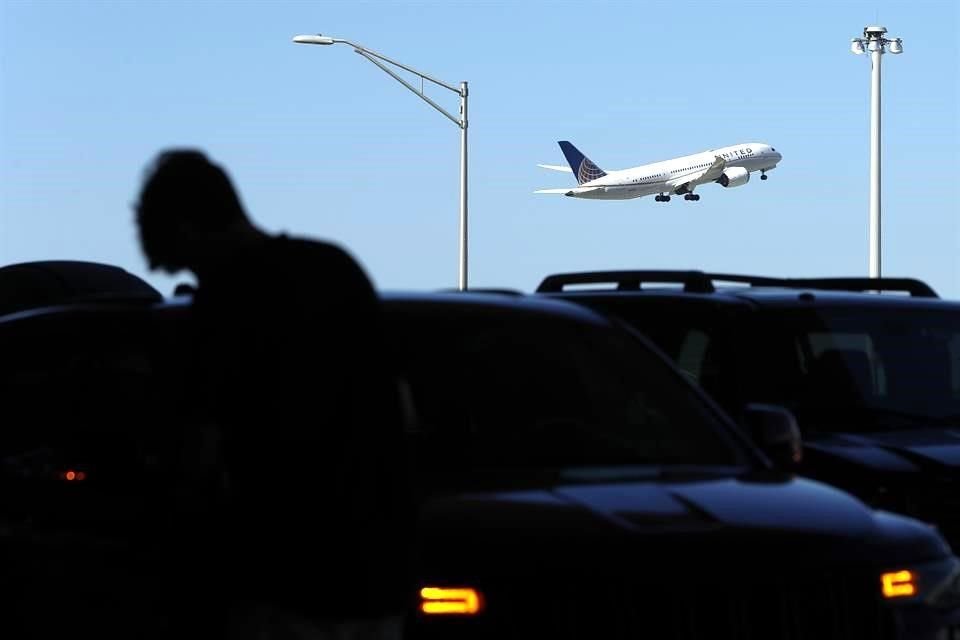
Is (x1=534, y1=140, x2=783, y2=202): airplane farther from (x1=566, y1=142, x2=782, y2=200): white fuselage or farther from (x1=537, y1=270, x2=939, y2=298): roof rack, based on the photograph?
(x1=537, y1=270, x2=939, y2=298): roof rack

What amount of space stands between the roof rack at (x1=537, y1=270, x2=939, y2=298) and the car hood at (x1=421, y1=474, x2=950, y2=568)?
4.72m

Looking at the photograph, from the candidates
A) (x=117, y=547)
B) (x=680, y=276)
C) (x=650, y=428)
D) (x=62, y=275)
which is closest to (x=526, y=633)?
(x=117, y=547)

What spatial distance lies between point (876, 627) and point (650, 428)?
1.24 meters

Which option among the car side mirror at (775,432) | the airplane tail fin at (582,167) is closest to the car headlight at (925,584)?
the car side mirror at (775,432)

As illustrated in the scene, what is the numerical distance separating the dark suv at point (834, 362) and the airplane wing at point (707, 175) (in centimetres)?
9321

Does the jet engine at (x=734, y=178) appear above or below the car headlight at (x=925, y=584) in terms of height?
above

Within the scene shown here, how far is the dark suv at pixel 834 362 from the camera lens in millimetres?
9336

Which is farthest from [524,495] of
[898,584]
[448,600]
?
[898,584]

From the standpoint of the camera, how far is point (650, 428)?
649cm

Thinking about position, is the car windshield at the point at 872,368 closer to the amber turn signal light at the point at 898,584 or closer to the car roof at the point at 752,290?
the car roof at the point at 752,290

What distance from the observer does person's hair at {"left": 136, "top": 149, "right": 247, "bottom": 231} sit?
4453 millimetres

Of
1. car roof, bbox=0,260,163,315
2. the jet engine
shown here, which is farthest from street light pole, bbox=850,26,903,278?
the jet engine

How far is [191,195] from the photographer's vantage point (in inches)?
175

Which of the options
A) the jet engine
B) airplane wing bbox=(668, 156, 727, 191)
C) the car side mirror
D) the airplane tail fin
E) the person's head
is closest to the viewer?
the person's head
